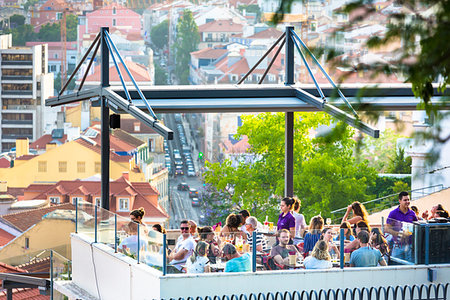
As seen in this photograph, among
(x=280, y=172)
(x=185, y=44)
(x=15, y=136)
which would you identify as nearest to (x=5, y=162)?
(x=15, y=136)

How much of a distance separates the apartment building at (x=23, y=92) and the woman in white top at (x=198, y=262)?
110 meters

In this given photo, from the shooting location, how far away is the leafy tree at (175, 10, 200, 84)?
145 m

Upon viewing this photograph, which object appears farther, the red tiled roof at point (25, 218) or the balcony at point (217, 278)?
the red tiled roof at point (25, 218)

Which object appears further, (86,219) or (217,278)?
(86,219)

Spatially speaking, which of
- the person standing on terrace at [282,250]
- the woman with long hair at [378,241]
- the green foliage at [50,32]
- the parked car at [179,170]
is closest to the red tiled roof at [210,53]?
the parked car at [179,170]

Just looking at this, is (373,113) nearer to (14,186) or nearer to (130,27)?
(14,186)

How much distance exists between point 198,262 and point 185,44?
459 feet

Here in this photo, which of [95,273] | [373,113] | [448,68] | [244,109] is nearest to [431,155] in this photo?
[373,113]

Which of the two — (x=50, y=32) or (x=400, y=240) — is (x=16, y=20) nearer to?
(x=50, y=32)

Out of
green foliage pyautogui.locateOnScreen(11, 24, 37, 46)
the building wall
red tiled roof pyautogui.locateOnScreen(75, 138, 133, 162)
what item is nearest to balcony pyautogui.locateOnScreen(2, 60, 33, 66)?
green foliage pyautogui.locateOnScreen(11, 24, 37, 46)

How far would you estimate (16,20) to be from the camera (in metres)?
154

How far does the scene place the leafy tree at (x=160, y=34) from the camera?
16562 cm

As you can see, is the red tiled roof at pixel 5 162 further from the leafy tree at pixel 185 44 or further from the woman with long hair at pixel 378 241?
the woman with long hair at pixel 378 241

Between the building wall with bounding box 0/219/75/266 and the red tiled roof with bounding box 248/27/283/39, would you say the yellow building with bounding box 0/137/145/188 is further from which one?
the red tiled roof with bounding box 248/27/283/39
